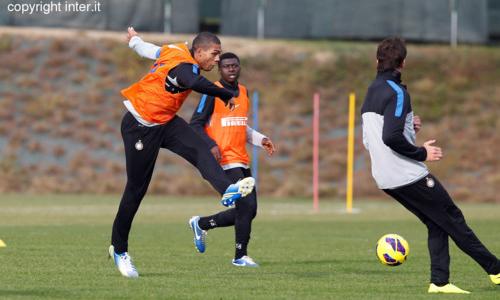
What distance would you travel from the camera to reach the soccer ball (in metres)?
10.6

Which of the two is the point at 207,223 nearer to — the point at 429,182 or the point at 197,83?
the point at 197,83

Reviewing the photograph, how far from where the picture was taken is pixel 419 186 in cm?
923

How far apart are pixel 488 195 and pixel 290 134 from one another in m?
5.64

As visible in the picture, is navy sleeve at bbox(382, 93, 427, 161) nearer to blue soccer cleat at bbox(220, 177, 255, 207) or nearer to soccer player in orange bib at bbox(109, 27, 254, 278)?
blue soccer cleat at bbox(220, 177, 255, 207)

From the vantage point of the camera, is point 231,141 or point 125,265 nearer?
point 125,265

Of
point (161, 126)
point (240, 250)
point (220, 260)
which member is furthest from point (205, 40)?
point (220, 260)

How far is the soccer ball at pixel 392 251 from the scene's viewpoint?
417 inches

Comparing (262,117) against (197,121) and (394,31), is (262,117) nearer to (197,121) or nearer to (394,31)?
(394,31)

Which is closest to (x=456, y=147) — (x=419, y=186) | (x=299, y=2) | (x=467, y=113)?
(x=467, y=113)

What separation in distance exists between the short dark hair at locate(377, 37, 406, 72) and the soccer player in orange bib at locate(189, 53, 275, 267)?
2851mm

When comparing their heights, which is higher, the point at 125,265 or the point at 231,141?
the point at 231,141

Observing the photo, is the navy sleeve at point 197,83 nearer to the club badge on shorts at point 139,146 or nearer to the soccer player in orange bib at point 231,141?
the club badge on shorts at point 139,146

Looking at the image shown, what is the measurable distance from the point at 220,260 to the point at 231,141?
49.3 inches

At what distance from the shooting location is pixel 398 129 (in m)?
9.03
